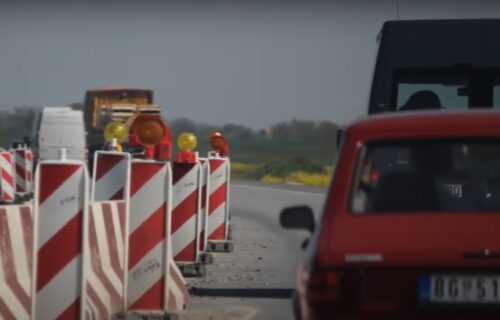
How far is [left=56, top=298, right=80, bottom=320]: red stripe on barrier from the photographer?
34.0ft

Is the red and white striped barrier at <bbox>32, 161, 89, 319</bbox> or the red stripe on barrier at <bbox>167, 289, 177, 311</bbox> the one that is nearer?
the red and white striped barrier at <bbox>32, 161, 89, 319</bbox>

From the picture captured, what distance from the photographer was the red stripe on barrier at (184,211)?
16.7 m

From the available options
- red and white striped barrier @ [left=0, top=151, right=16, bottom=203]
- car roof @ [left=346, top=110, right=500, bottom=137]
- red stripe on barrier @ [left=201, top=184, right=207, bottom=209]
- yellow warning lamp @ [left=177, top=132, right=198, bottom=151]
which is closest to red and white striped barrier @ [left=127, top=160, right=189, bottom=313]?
car roof @ [left=346, top=110, right=500, bottom=137]

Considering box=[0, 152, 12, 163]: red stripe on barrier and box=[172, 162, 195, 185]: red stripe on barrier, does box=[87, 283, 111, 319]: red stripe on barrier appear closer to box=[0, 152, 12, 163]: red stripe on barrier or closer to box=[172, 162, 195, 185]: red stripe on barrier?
box=[172, 162, 195, 185]: red stripe on barrier

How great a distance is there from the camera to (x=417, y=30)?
1470 cm

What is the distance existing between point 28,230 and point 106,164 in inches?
109

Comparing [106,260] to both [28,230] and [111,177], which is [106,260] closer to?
[28,230]

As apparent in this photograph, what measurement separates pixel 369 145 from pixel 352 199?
0.32 metres

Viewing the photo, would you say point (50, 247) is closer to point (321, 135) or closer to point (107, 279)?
point (107, 279)

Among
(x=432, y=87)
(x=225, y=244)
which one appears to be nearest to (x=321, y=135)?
(x=225, y=244)

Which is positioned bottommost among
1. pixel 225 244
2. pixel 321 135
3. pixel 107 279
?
pixel 321 135

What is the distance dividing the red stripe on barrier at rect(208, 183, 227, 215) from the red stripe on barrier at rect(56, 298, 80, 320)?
9.43 meters

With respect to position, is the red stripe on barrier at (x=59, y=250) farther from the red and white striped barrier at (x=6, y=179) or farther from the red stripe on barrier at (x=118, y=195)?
the red and white striped barrier at (x=6, y=179)

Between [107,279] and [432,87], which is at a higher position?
[432,87]
